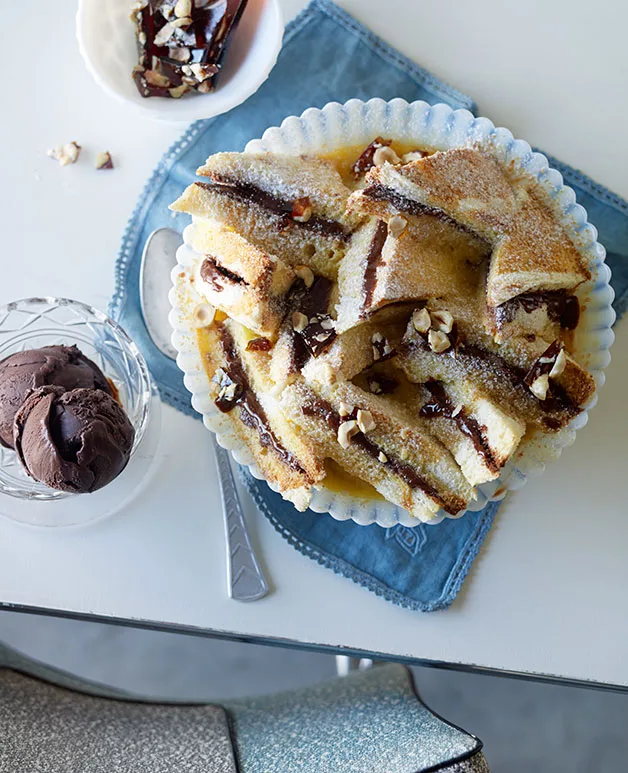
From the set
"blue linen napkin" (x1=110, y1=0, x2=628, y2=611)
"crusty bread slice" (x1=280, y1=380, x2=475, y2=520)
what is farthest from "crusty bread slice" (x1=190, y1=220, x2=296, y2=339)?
"blue linen napkin" (x1=110, y1=0, x2=628, y2=611)

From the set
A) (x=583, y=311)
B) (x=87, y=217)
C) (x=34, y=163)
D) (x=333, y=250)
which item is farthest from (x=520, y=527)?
(x=34, y=163)

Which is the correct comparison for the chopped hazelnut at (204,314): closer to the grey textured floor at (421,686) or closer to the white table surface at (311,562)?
the white table surface at (311,562)

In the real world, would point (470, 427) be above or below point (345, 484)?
above

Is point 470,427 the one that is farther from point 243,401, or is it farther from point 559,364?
point 243,401

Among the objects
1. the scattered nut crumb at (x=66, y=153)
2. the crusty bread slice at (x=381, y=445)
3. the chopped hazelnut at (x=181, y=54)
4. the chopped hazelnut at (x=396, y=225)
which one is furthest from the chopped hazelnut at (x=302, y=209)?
the scattered nut crumb at (x=66, y=153)

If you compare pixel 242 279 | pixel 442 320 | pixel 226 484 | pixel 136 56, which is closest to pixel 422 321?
pixel 442 320

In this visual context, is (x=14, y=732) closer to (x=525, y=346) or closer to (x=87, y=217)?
(x=87, y=217)

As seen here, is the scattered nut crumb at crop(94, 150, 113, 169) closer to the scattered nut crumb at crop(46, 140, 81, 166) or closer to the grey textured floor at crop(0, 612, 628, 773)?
the scattered nut crumb at crop(46, 140, 81, 166)
